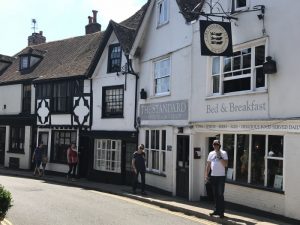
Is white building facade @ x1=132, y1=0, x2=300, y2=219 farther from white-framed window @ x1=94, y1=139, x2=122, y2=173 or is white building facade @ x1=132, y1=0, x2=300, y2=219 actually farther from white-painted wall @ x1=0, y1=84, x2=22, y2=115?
white-painted wall @ x1=0, y1=84, x2=22, y2=115

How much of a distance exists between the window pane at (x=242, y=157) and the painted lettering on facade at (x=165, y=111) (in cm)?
300

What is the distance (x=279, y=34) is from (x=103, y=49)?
40.5 feet

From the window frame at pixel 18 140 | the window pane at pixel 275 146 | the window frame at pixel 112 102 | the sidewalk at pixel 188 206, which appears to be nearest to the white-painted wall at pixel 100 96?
the window frame at pixel 112 102

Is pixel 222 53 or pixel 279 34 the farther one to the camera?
pixel 222 53

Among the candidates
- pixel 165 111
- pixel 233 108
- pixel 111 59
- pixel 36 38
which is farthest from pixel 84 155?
pixel 36 38

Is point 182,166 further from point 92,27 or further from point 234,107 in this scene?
point 92,27

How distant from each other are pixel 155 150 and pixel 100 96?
576 centimetres

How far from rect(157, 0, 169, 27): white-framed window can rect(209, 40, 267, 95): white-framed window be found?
13.1ft

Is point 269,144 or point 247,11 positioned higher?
point 247,11

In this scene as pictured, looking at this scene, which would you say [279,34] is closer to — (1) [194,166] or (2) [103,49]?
(1) [194,166]

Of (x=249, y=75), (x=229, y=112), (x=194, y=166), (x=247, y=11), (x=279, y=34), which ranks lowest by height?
(x=194, y=166)

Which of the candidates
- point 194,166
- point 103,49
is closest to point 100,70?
point 103,49

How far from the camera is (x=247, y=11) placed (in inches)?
517

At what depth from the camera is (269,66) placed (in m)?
12.1
